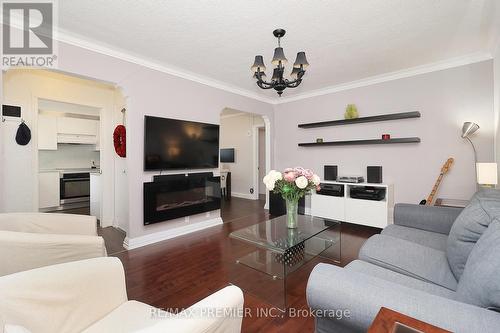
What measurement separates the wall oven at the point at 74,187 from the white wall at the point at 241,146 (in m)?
3.74

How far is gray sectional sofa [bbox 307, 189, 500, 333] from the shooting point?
0.83m

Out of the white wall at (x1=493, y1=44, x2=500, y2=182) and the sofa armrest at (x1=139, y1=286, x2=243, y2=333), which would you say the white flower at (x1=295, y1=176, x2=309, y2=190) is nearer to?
the sofa armrest at (x1=139, y1=286, x2=243, y2=333)

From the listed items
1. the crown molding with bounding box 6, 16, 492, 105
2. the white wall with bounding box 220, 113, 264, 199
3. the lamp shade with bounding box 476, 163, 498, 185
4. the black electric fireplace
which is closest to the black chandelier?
the crown molding with bounding box 6, 16, 492, 105

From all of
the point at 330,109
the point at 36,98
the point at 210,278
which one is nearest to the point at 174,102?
the point at 36,98

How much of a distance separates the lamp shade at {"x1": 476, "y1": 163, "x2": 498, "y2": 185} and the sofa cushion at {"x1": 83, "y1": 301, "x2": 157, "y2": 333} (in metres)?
3.23

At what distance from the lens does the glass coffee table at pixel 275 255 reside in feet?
6.59

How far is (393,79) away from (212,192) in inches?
140

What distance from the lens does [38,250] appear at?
4.80 ft

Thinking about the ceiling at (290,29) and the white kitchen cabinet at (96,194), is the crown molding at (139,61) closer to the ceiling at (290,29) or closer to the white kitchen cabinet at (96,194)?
the ceiling at (290,29)

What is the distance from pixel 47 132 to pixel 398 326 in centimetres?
637

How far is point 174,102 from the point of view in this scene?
3500mm

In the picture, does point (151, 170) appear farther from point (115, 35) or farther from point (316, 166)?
point (316, 166)

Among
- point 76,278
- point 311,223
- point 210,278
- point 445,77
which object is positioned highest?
point 445,77

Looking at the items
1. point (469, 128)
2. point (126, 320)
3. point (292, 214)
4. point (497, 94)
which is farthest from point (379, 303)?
point (497, 94)
